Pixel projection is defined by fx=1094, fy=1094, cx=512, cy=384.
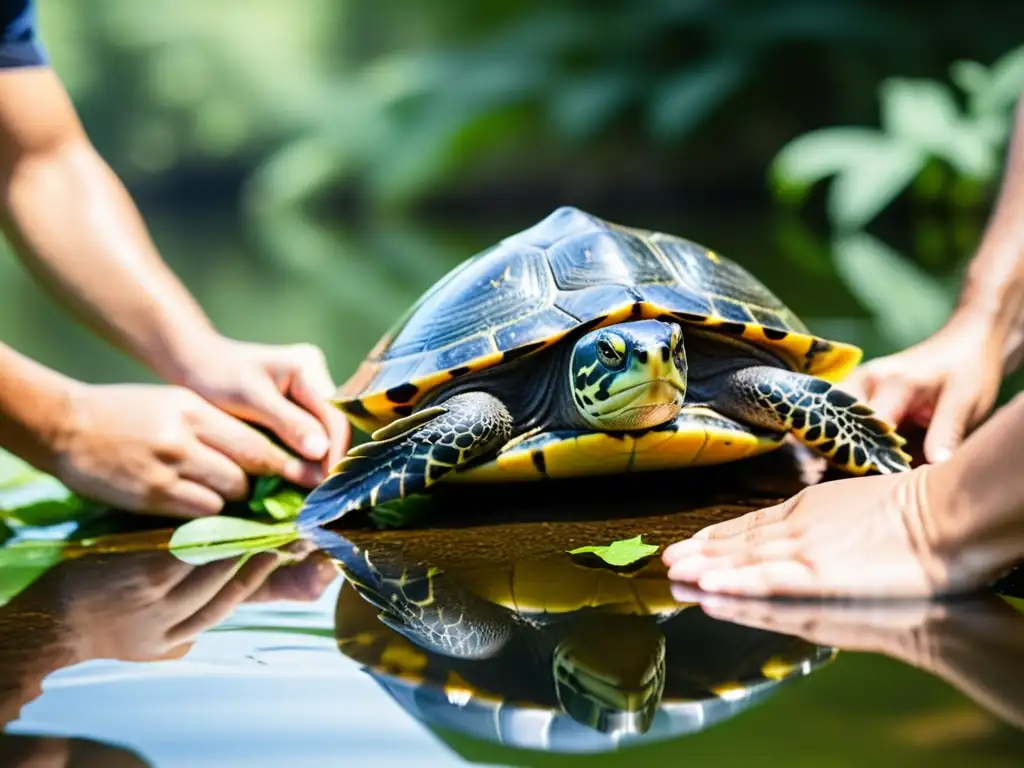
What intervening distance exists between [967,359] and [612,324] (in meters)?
0.83

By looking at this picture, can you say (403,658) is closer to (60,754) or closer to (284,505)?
(60,754)

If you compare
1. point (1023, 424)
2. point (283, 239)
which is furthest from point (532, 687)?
point (283, 239)

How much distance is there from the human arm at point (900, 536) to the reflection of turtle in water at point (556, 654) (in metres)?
0.12

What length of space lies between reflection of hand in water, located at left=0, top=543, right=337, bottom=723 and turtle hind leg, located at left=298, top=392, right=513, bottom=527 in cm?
16

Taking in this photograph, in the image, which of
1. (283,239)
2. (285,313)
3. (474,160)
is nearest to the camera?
(285,313)

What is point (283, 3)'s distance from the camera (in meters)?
22.8

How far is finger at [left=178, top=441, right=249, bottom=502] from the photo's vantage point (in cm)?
218

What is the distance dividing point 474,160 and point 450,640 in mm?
12975

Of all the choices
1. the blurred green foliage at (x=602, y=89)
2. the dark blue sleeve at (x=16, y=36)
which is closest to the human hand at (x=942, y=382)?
the dark blue sleeve at (x=16, y=36)

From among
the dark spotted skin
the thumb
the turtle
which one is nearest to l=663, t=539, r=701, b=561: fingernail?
the dark spotted skin

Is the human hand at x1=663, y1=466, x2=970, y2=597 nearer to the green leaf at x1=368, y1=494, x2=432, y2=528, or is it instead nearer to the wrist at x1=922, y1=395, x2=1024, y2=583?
the wrist at x1=922, y1=395, x2=1024, y2=583

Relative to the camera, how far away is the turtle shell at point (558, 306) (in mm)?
2139

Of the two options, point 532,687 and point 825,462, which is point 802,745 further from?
point 825,462

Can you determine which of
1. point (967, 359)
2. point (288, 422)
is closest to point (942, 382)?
point (967, 359)
